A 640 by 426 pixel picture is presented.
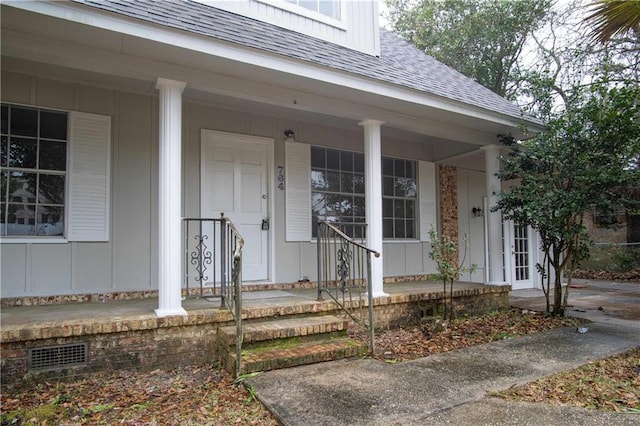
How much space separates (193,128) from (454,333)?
4130 millimetres

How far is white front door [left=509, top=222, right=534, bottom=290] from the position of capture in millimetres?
8789

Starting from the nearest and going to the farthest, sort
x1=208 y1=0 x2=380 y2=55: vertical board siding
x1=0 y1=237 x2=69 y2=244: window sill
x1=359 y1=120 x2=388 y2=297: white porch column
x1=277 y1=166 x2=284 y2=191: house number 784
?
x1=0 y1=237 x2=69 y2=244: window sill < x1=208 y1=0 x2=380 y2=55: vertical board siding < x1=359 y1=120 x2=388 y2=297: white porch column < x1=277 y1=166 x2=284 y2=191: house number 784

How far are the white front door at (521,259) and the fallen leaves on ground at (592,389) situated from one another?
512 cm

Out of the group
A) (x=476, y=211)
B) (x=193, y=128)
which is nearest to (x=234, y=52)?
(x=193, y=128)

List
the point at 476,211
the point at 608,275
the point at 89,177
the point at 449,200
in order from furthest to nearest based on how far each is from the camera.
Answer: the point at 608,275, the point at 476,211, the point at 449,200, the point at 89,177

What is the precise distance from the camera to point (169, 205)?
3842 mm

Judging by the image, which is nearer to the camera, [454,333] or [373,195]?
[454,333]

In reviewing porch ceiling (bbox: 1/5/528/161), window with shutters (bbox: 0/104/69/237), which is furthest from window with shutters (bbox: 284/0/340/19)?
window with shutters (bbox: 0/104/69/237)

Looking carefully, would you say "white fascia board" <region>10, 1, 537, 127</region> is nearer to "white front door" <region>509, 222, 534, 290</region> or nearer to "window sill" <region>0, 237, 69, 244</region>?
"window sill" <region>0, 237, 69, 244</region>

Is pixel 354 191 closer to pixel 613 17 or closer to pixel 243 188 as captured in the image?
pixel 243 188

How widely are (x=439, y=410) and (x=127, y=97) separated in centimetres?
468

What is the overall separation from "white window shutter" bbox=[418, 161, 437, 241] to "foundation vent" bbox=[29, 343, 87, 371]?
5639mm

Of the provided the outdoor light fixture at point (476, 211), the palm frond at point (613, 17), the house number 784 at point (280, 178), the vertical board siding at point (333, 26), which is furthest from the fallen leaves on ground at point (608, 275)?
the house number 784 at point (280, 178)

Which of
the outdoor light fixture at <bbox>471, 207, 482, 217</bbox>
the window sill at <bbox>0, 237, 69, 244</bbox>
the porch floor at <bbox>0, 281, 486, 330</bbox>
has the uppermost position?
the outdoor light fixture at <bbox>471, 207, 482, 217</bbox>
